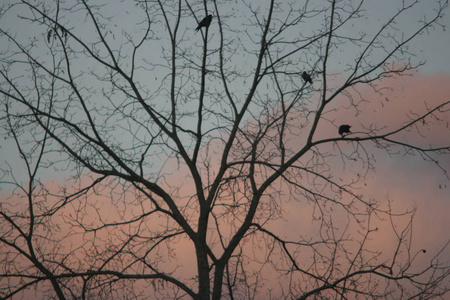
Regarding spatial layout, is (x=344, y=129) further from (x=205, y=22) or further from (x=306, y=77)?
(x=205, y=22)

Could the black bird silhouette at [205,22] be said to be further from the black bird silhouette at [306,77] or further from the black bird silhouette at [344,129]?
the black bird silhouette at [344,129]

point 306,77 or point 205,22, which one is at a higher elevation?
point 205,22

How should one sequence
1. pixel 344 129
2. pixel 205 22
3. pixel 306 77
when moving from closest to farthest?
1. pixel 344 129
2. pixel 306 77
3. pixel 205 22

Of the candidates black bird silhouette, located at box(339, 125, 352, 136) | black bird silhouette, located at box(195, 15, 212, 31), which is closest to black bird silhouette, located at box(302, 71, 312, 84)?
black bird silhouette, located at box(339, 125, 352, 136)

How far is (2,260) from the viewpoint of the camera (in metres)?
9.11

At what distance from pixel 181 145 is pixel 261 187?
1.45 meters

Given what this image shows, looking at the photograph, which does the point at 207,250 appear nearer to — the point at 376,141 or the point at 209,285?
the point at 209,285

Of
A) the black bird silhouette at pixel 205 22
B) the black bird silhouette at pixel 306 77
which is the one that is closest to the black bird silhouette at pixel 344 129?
the black bird silhouette at pixel 306 77

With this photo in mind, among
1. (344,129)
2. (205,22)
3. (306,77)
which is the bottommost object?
(344,129)

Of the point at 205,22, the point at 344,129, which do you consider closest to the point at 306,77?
the point at 344,129

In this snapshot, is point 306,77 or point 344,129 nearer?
point 344,129

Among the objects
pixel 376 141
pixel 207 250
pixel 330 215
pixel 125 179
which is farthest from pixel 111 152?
pixel 376 141

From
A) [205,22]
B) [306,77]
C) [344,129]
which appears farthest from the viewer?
[205,22]

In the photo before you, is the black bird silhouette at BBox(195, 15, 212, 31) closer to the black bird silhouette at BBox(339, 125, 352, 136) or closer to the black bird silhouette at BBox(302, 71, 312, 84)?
the black bird silhouette at BBox(302, 71, 312, 84)
